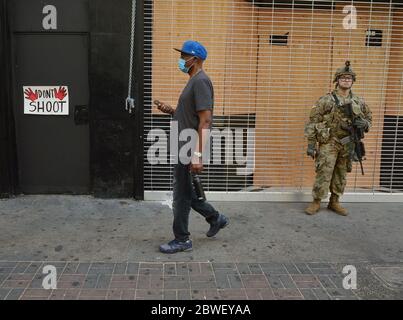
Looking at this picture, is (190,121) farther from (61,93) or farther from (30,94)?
(30,94)

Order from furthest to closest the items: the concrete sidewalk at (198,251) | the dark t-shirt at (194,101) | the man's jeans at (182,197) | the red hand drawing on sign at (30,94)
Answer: the red hand drawing on sign at (30,94), the man's jeans at (182,197), the dark t-shirt at (194,101), the concrete sidewalk at (198,251)

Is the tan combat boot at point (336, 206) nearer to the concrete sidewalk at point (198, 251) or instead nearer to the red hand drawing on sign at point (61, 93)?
the concrete sidewalk at point (198, 251)

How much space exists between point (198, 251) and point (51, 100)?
9.96ft

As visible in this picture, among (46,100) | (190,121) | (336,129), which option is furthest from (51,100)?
(336,129)

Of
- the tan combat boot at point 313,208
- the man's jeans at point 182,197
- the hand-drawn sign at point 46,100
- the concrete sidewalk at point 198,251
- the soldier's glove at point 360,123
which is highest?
the hand-drawn sign at point 46,100

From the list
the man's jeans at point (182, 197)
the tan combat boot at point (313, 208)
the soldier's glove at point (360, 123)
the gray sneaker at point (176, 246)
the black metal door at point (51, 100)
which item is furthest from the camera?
the black metal door at point (51, 100)

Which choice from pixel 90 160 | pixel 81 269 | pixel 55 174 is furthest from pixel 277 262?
pixel 55 174

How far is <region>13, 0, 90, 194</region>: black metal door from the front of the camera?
6.12 m

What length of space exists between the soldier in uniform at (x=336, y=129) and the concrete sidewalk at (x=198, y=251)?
0.49 meters

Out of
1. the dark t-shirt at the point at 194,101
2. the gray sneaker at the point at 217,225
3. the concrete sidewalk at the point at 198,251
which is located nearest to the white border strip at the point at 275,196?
the concrete sidewalk at the point at 198,251

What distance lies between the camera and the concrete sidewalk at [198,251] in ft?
12.8

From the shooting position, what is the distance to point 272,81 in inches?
249

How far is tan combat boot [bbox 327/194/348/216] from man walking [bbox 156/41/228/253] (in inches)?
85.0

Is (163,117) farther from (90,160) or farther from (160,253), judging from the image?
(160,253)
